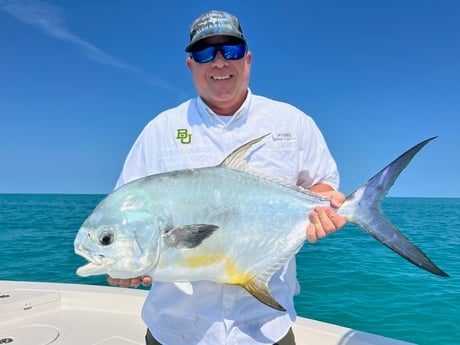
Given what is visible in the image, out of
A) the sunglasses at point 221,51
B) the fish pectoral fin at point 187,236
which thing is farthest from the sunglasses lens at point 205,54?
the fish pectoral fin at point 187,236

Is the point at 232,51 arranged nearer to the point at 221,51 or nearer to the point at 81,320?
the point at 221,51

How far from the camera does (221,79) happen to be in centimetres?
188

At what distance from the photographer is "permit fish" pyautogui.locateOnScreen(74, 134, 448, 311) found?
59.2 inches

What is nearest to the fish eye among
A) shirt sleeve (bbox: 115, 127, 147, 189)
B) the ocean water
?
shirt sleeve (bbox: 115, 127, 147, 189)

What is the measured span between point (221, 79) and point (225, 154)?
36 cm

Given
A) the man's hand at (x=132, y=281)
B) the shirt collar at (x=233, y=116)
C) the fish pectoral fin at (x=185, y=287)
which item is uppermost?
the shirt collar at (x=233, y=116)

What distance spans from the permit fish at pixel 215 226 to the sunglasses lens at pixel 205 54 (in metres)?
0.52

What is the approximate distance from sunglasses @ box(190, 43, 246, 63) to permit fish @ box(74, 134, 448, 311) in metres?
0.51

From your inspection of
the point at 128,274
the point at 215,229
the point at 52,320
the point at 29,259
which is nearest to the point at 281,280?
the point at 215,229

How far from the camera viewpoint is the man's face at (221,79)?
1.86 metres

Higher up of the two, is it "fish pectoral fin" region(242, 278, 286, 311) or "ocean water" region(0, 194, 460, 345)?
"fish pectoral fin" region(242, 278, 286, 311)

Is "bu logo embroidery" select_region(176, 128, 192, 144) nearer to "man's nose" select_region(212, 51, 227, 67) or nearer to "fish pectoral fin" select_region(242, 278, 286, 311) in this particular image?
"man's nose" select_region(212, 51, 227, 67)

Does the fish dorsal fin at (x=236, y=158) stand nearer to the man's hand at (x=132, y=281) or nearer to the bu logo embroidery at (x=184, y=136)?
the bu logo embroidery at (x=184, y=136)

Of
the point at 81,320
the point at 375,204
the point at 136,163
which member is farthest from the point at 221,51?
the point at 81,320
